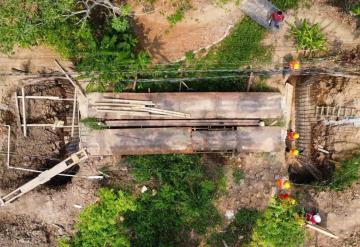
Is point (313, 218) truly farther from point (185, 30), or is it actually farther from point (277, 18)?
point (185, 30)

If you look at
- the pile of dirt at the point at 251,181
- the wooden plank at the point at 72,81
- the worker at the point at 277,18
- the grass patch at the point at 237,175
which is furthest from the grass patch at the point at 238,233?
the wooden plank at the point at 72,81

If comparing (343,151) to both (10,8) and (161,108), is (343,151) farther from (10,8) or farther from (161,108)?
(10,8)

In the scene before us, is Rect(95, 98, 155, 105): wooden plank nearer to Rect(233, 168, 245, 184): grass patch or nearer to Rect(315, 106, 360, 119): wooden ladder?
Rect(233, 168, 245, 184): grass patch

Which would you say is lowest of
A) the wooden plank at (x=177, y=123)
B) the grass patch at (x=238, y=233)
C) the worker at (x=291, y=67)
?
the grass patch at (x=238, y=233)

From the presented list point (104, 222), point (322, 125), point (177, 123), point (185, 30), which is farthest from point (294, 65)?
point (104, 222)

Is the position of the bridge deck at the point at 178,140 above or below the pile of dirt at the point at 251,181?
above

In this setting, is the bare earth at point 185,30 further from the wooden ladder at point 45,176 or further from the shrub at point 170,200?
the wooden ladder at point 45,176

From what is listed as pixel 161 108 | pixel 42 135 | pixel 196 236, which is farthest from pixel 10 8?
pixel 196 236
